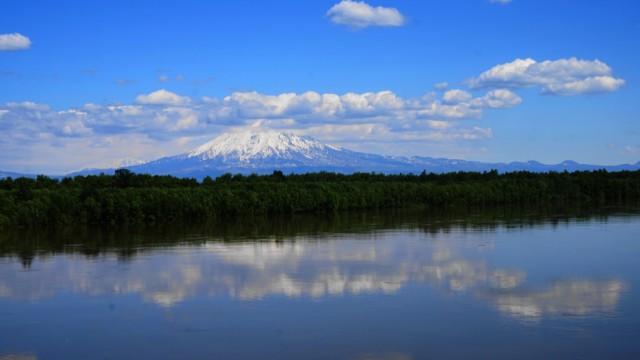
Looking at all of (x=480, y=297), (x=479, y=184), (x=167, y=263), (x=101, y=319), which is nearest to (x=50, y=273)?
(x=167, y=263)

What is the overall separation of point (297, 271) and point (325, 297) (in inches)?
212

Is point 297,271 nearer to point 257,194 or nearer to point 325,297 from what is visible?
point 325,297

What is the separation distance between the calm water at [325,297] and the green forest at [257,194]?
11440 millimetres

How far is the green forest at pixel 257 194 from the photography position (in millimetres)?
50625

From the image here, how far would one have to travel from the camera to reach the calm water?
15.5 m

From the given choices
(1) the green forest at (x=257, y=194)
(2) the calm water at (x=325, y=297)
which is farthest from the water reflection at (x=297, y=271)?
(1) the green forest at (x=257, y=194)

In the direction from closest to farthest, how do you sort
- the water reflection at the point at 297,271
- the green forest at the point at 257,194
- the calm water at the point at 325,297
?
the calm water at the point at 325,297 → the water reflection at the point at 297,271 → the green forest at the point at 257,194

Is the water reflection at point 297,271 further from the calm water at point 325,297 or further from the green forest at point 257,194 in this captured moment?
the green forest at point 257,194

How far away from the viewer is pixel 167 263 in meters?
29.2

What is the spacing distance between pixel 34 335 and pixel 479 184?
66.0 metres

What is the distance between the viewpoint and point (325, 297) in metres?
20.9

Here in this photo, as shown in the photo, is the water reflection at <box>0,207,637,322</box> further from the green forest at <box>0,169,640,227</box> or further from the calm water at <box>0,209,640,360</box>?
the green forest at <box>0,169,640,227</box>

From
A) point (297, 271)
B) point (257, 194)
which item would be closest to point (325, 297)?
point (297, 271)

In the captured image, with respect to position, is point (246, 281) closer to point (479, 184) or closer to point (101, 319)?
point (101, 319)
